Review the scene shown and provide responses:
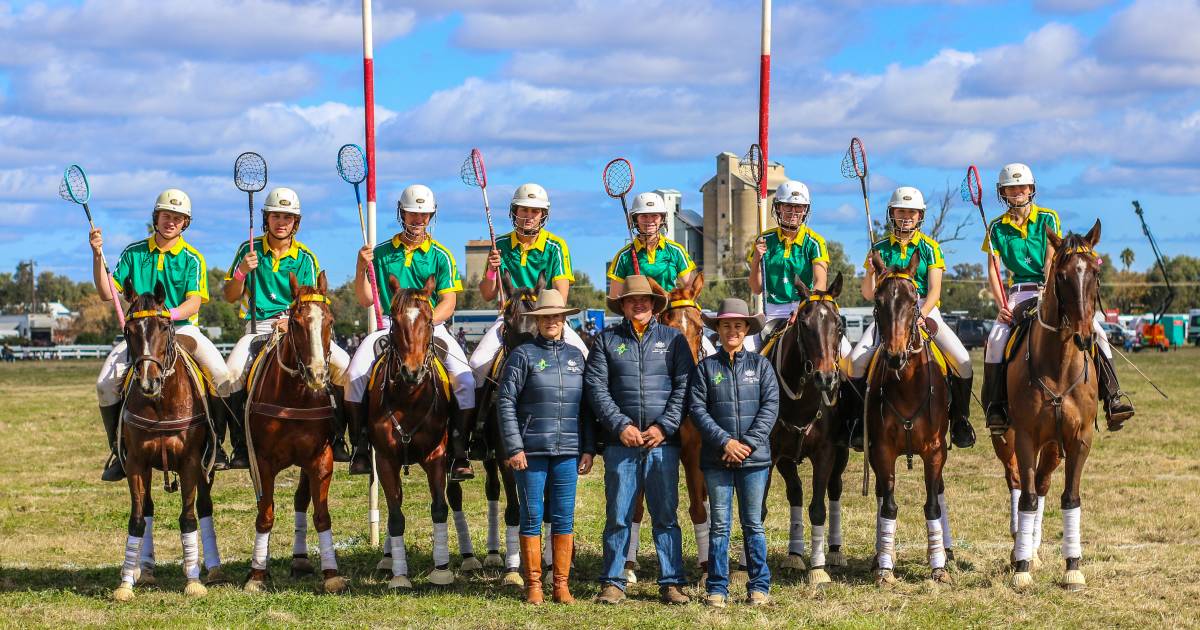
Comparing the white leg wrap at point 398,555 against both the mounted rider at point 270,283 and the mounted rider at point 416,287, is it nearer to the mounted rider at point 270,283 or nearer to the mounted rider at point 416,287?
the mounted rider at point 416,287

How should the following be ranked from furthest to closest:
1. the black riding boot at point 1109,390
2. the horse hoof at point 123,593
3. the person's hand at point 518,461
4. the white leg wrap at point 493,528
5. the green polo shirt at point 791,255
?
the white leg wrap at point 493,528 < the green polo shirt at point 791,255 < the black riding boot at point 1109,390 < the horse hoof at point 123,593 < the person's hand at point 518,461

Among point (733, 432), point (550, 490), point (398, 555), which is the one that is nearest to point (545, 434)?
point (550, 490)

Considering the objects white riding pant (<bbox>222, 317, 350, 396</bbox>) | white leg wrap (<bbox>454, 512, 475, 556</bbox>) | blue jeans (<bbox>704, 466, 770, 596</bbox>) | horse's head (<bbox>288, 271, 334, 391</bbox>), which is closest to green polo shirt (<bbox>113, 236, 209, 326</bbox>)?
white riding pant (<bbox>222, 317, 350, 396</bbox>)

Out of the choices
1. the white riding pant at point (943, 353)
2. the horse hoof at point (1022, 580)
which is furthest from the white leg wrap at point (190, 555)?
the horse hoof at point (1022, 580)

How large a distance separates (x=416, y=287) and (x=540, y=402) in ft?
6.79

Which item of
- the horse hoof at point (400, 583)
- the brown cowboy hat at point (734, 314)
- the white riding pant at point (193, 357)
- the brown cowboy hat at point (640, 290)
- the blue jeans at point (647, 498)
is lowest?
the horse hoof at point (400, 583)

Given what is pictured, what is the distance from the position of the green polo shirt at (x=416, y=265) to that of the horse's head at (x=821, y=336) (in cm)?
317

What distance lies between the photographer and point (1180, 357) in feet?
183

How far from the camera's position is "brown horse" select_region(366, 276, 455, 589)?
412 inches

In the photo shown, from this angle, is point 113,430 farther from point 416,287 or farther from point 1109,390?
point 1109,390

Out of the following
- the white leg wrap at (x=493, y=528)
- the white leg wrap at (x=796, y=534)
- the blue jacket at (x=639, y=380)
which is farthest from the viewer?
the white leg wrap at (x=493, y=528)

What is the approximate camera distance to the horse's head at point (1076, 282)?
983cm

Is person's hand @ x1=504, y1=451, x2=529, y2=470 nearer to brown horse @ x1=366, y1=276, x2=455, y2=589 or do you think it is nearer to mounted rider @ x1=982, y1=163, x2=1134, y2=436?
brown horse @ x1=366, y1=276, x2=455, y2=589

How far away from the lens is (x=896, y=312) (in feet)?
32.7
